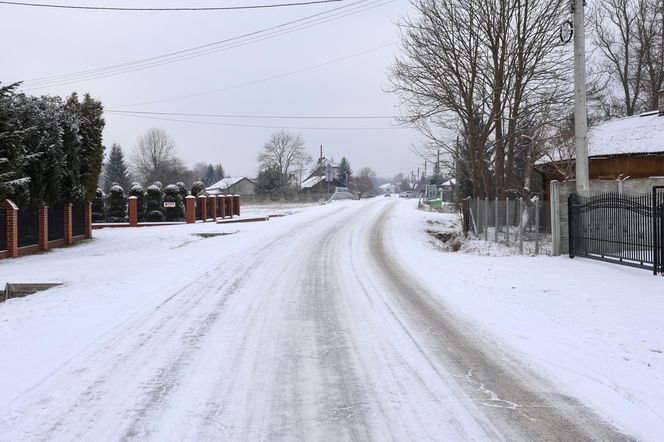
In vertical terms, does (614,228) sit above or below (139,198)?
below

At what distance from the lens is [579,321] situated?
278 inches

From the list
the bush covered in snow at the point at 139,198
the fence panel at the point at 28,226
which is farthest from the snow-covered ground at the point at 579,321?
the bush covered in snow at the point at 139,198

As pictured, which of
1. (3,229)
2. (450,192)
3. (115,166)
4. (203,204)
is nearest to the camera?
(3,229)

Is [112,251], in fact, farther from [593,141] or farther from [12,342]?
[593,141]

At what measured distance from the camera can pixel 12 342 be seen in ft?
20.5

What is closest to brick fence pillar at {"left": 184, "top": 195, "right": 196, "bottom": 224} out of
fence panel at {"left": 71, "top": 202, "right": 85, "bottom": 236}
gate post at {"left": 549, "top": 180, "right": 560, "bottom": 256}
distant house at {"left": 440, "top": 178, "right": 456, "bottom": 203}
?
fence panel at {"left": 71, "top": 202, "right": 85, "bottom": 236}

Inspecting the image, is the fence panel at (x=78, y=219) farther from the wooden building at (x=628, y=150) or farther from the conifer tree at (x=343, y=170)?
the conifer tree at (x=343, y=170)

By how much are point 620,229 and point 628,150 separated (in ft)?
40.6

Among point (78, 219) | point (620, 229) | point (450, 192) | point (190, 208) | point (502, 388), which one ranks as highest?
point (450, 192)

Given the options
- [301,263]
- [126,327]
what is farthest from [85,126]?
[126,327]

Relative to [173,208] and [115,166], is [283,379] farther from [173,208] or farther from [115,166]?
[115,166]

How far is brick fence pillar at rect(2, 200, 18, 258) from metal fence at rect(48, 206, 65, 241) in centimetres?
272

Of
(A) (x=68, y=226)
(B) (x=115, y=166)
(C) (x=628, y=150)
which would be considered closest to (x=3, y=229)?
(A) (x=68, y=226)

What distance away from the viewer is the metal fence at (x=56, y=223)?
64.7 feet
